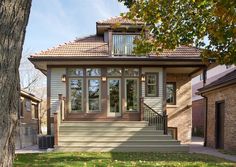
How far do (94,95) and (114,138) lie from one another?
11.1 ft

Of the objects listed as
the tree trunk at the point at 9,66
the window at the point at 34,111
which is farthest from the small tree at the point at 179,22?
the window at the point at 34,111

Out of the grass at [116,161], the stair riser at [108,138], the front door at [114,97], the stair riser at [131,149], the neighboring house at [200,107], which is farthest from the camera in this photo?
the neighboring house at [200,107]

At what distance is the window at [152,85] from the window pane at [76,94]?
3.76 meters

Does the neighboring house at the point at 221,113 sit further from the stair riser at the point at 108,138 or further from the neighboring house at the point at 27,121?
the neighboring house at the point at 27,121

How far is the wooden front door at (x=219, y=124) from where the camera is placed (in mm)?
17861

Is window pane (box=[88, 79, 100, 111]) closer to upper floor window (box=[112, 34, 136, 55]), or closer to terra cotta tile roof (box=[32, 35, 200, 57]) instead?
terra cotta tile roof (box=[32, 35, 200, 57])

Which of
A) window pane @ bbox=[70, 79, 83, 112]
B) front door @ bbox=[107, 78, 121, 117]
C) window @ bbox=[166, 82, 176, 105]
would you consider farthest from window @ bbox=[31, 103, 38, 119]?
window @ bbox=[166, 82, 176, 105]

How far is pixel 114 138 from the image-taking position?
52.5ft

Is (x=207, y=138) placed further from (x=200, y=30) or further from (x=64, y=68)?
(x=200, y=30)

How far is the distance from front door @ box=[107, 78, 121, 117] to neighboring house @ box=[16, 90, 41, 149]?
4.99 m

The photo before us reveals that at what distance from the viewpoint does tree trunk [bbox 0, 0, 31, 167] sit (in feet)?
7.80

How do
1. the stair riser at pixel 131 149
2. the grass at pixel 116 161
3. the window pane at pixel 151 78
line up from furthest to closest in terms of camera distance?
the window pane at pixel 151 78, the stair riser at pixel 131 149, the grass at pixel 116 161

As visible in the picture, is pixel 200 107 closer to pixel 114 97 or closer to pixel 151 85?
pixel 151 85

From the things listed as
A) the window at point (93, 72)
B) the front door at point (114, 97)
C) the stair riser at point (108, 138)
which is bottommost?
the stair riser at point (108, 138)
